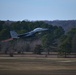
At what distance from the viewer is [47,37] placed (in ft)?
351

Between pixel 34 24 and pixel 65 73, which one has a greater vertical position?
pixel 34 24

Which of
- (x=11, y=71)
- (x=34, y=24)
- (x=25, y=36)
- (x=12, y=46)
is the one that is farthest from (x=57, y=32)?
(x=11, y=71)

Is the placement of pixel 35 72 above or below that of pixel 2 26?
below

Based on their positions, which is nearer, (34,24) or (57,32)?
(57,32)

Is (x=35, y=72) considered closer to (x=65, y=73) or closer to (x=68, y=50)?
(x=65, y=73)

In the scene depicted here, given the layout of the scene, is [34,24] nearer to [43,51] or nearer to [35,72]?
[43,51]

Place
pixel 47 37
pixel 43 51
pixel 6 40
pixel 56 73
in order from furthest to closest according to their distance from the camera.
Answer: pixel 6 40
pixel 47 37
pixel 43 51
pixel 56 73

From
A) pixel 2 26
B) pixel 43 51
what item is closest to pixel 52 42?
pixel 43 51

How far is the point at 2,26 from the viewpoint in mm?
134625

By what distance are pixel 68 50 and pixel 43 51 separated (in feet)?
52.7

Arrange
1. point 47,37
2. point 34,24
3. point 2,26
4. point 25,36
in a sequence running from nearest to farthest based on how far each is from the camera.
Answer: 1. point 47,37
2. point 25,36
3. point 2,26
4. point 34,24

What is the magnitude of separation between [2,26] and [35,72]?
91.6m

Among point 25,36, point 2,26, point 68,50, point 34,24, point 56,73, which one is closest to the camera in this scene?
point 56,73

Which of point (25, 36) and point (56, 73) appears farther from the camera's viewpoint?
point (25, 36)
